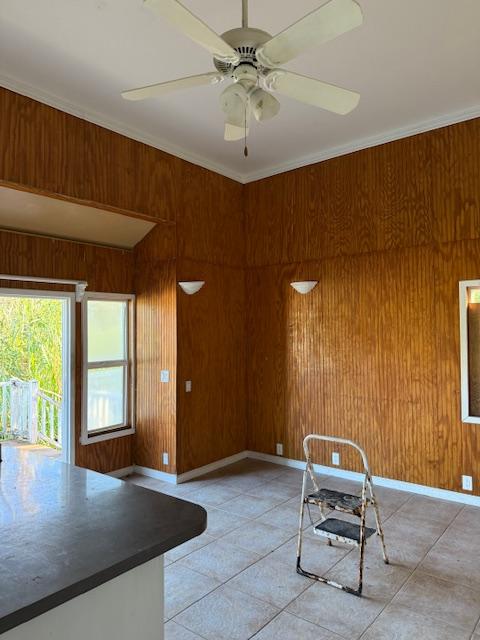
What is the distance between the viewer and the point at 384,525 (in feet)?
11.5

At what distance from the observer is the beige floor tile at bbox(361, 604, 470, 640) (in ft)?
7.32

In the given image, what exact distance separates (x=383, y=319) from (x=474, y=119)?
1.98 m

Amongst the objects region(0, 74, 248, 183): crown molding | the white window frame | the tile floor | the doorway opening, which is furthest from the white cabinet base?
the doorway opening

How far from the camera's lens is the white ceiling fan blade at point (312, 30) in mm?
1559

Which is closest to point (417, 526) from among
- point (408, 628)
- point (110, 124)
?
point (408, 628)

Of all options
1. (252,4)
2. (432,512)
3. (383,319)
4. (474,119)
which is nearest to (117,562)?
(252,4)

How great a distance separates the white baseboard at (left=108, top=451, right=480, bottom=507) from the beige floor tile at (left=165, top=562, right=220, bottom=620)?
5.37 ft

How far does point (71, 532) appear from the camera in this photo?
1270 mm

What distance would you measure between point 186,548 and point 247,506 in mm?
882

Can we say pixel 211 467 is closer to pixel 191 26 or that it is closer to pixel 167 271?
pixel 167 271

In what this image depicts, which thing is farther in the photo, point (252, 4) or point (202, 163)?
point (202, 163)

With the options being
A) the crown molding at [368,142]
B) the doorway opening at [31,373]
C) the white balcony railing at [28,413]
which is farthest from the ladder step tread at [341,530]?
the white balcony railing at [28,413]

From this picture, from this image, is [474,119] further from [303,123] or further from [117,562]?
[117,562]

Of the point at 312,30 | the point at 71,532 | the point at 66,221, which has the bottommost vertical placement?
the point at 71,532
